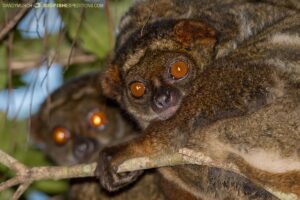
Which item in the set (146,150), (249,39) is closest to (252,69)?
(249,39)

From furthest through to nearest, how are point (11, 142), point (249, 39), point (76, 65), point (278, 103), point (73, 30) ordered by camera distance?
point (76, 65)
point (11, 142)
point (73, 30)
point (249, 39)
point (278, 103)

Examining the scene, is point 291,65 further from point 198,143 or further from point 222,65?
point 198,143

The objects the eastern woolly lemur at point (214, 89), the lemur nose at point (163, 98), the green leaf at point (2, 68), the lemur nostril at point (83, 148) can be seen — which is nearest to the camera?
the eastern woolly lemur at point (214, 89)

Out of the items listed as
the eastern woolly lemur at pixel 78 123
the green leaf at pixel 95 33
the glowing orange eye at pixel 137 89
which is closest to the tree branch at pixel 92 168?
the glowing orange eye at pixel 137 89

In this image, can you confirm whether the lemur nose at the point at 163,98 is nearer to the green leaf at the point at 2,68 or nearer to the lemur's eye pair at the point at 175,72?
the lemur's eye pair at the point at 175,72

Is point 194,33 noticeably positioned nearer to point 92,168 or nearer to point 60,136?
point 92,168
